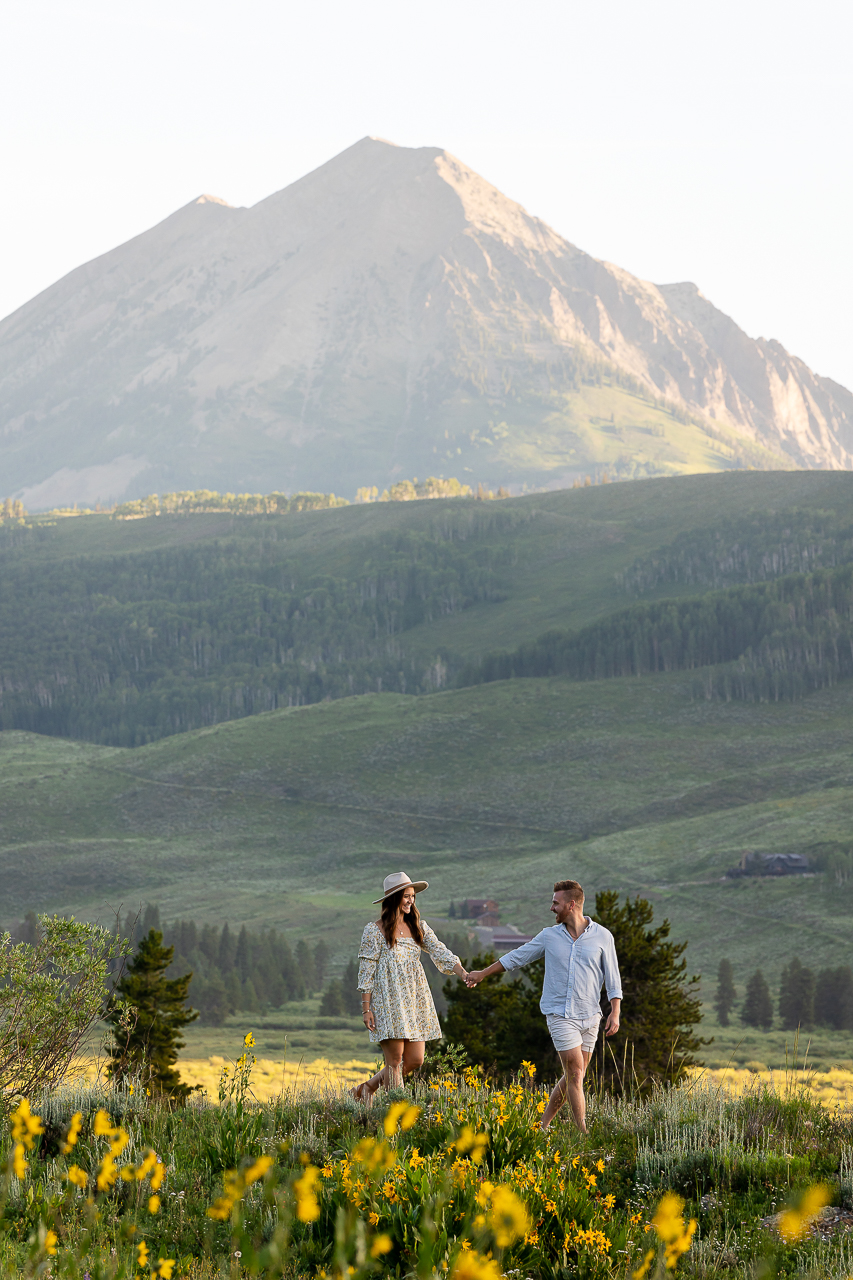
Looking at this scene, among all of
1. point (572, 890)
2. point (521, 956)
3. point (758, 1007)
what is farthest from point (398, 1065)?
point (758, 1007)

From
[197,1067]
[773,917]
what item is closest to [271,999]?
[197,1067]

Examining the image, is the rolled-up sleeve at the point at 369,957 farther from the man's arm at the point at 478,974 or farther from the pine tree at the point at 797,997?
the pine tree at the point at 797,997

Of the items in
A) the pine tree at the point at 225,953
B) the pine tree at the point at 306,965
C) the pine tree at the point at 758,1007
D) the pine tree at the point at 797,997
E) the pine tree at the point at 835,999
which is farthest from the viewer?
the pine tree at the point at 225,953

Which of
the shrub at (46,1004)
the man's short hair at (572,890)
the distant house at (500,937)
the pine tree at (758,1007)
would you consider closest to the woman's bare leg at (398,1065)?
the man's short hair at (572,890)

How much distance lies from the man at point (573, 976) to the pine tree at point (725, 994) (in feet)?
321

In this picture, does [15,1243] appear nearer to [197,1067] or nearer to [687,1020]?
[687,1020]

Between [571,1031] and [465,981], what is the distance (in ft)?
3.93

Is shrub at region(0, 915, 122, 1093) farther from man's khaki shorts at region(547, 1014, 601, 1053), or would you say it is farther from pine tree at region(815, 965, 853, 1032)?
pine tree at region(815, 965, 853, 1032)

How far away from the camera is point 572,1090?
1181 cm

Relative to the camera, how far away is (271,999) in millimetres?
123125

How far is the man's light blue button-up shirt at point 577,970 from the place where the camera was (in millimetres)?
12570

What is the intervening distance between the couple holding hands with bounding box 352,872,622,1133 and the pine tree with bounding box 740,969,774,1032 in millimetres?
98801

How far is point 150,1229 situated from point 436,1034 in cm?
511

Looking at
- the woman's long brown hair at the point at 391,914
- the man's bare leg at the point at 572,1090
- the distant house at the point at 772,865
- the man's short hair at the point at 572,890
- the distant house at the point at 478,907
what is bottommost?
the distant house at the point at 478,907
